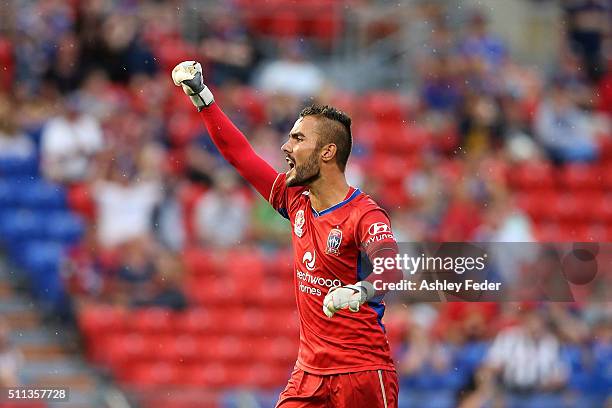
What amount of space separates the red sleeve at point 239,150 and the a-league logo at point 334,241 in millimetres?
608

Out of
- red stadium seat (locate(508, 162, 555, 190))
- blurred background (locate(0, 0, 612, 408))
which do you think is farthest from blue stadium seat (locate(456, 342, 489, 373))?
red stadium seat (locate(508, 162, 555, 190))

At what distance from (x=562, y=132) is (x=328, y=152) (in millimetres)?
9415

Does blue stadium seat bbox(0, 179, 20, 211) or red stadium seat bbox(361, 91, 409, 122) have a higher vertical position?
red stadium seat bbox(361, 91, 409, 122)

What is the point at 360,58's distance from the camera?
1584 centimetres

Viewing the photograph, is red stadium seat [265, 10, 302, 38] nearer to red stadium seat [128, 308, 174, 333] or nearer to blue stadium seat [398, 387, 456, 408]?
red stadium seat [128, 308, 174, 333]

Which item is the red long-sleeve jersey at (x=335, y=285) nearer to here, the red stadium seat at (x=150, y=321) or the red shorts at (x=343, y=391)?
the red shorts at (x=343, y=391)

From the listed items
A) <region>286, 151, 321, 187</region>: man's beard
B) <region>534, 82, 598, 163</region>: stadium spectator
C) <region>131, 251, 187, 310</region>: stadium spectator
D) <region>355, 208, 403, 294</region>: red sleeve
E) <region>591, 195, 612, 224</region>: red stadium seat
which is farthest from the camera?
<region>534, 82, 598, 163</region>: stadium spectator

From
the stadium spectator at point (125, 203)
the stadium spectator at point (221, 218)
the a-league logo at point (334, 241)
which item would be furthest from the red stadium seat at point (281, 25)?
the a-league logo at point (334, 241)

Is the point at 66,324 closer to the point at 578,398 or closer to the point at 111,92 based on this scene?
the point at 111,92

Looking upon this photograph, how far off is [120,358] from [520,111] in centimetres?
574

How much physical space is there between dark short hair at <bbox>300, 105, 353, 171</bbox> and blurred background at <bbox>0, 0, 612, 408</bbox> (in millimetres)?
4248

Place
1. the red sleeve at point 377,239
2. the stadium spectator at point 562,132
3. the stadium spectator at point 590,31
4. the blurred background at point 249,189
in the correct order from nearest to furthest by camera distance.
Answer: the red sleeve at point 377,239
the blurred background at point 249,189
the stadium spectator at point 562,132
the stadium spectator at point 590,31

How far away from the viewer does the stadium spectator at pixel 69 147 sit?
13414 millimetres

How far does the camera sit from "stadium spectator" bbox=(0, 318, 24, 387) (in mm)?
11117
